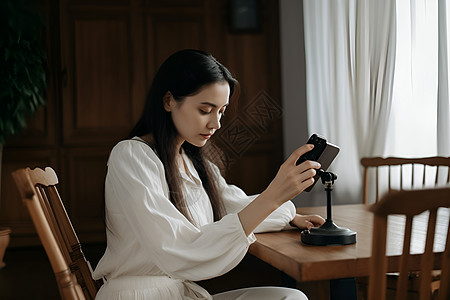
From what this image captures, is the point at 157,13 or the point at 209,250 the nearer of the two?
the point at 209,250

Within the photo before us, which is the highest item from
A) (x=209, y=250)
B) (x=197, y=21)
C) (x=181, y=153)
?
(x=197, y=21)

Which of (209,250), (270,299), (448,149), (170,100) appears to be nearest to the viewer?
(209,250)

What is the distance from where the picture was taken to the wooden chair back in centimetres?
208

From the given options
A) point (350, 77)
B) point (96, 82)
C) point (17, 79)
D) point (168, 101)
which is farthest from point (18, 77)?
point (168, 101)

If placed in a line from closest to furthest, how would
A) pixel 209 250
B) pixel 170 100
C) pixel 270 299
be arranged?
pixel 209 250, pixel 270 299, pixel 170 100

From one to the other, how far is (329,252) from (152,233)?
0.40 metres

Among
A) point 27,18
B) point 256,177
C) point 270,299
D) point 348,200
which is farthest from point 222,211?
point 256,177

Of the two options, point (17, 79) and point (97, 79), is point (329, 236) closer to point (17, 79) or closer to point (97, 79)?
point (17, 79)

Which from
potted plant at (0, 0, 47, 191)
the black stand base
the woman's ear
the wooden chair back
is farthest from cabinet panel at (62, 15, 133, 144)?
the black stand base

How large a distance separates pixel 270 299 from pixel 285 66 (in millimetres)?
2951

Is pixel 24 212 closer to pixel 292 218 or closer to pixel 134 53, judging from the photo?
pixel 134 53

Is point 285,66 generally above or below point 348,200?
above

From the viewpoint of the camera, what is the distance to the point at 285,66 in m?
4.06

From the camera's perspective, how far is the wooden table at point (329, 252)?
1.03 meters
